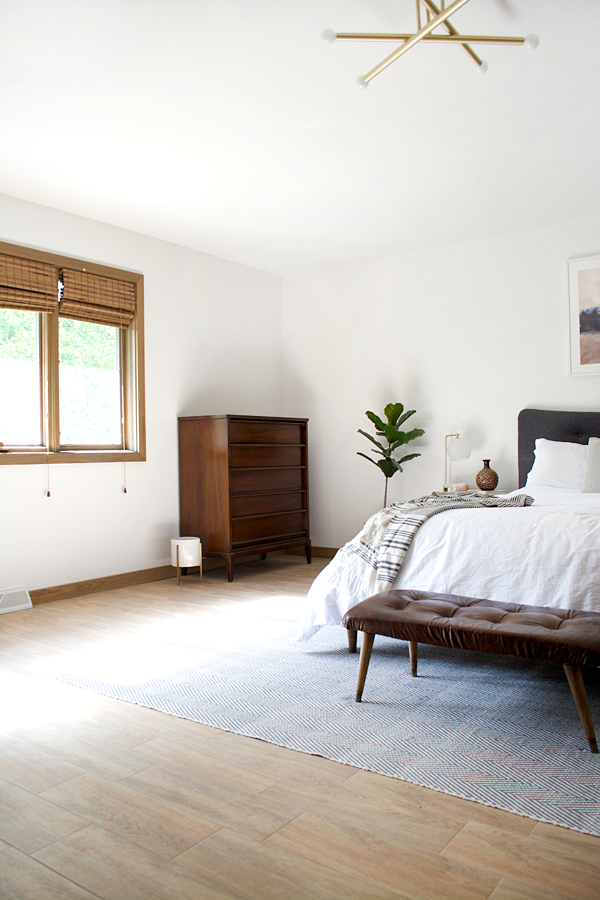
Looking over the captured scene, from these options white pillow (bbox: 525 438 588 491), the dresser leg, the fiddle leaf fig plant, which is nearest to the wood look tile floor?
the dresser leg

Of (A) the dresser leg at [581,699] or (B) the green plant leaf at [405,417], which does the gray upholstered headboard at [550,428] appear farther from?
(A) the dresser leg at [581,699]

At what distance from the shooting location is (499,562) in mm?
2742

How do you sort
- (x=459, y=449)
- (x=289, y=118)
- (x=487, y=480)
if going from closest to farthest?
1. (x=289, y=118)
2. (x=487, y=480)
3. (x=459, y=449)

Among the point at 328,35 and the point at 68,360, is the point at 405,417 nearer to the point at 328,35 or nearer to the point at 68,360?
the point at 68,360

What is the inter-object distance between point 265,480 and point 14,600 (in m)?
2.00

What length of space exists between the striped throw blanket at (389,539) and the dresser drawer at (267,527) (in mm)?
1803

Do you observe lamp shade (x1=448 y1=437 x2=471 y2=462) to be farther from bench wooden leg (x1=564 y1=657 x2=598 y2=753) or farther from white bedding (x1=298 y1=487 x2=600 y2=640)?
bench wooden leg (x1=564 y1=657 x2=598 y2=753)

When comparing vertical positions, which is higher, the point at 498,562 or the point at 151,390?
the point at 151,390

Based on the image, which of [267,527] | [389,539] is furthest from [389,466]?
[389,539]

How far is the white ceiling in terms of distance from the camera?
8.21 feet

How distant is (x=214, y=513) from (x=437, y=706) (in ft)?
9.29

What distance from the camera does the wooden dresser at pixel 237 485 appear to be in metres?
4.88

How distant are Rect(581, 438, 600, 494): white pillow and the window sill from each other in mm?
2998

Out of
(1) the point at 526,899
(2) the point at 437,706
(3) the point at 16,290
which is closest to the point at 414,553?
(2) the point at 437,706
